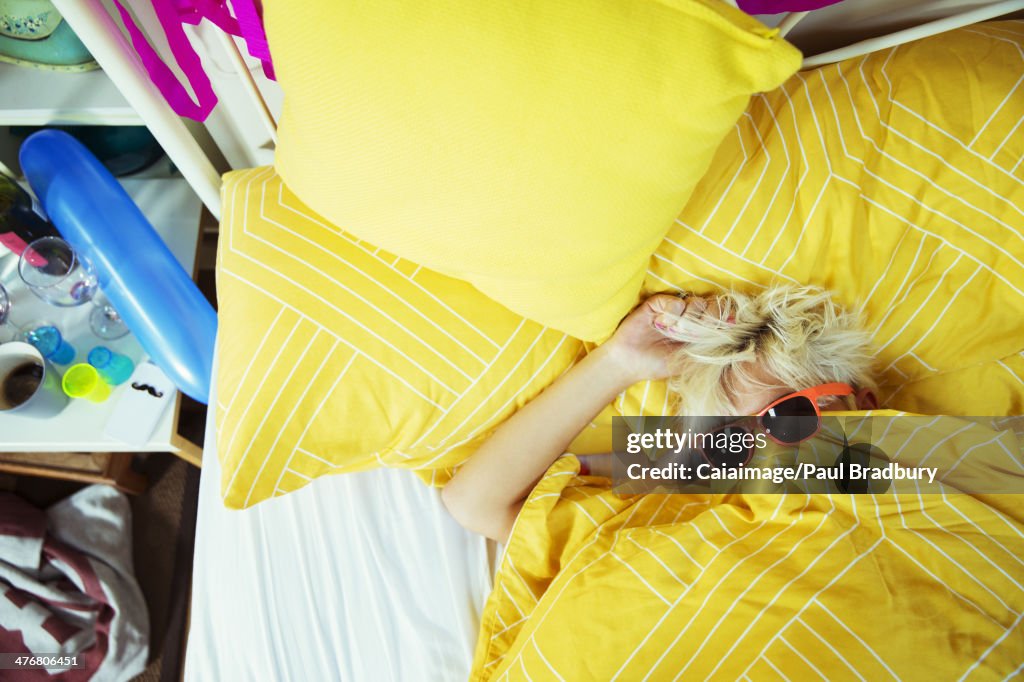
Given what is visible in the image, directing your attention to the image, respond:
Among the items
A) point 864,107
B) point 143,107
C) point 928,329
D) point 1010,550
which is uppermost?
point 864,107

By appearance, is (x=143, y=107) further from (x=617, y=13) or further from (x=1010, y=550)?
(x=1010, y=550)

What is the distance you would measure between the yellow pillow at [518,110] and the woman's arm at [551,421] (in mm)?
233

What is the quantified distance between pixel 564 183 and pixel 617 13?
14 centimetres

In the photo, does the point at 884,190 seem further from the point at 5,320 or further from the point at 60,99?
the point at 5,320

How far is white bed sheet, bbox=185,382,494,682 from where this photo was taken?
0.87m

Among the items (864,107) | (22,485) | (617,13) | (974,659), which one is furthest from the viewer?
(22,485)

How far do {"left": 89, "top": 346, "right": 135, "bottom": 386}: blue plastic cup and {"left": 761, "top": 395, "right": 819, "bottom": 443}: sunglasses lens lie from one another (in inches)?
39.6

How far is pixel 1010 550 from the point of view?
710 mm

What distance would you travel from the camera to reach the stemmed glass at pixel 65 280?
103cm

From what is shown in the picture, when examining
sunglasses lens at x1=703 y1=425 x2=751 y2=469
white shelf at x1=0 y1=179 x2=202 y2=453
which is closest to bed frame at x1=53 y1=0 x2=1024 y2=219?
white shelf at x1=0 y1=179 x2=202 y2=453

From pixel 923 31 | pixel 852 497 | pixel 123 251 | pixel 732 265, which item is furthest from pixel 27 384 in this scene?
pixel 923 31

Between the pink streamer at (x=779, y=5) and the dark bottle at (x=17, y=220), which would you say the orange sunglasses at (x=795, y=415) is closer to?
the pink streamer at (x=779, y=5)

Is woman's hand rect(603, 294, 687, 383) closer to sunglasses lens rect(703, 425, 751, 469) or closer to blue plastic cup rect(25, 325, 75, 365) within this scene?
sunglasses lens rect(703, 425, 751, 469)

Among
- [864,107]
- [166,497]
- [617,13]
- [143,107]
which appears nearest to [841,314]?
[864,107]
